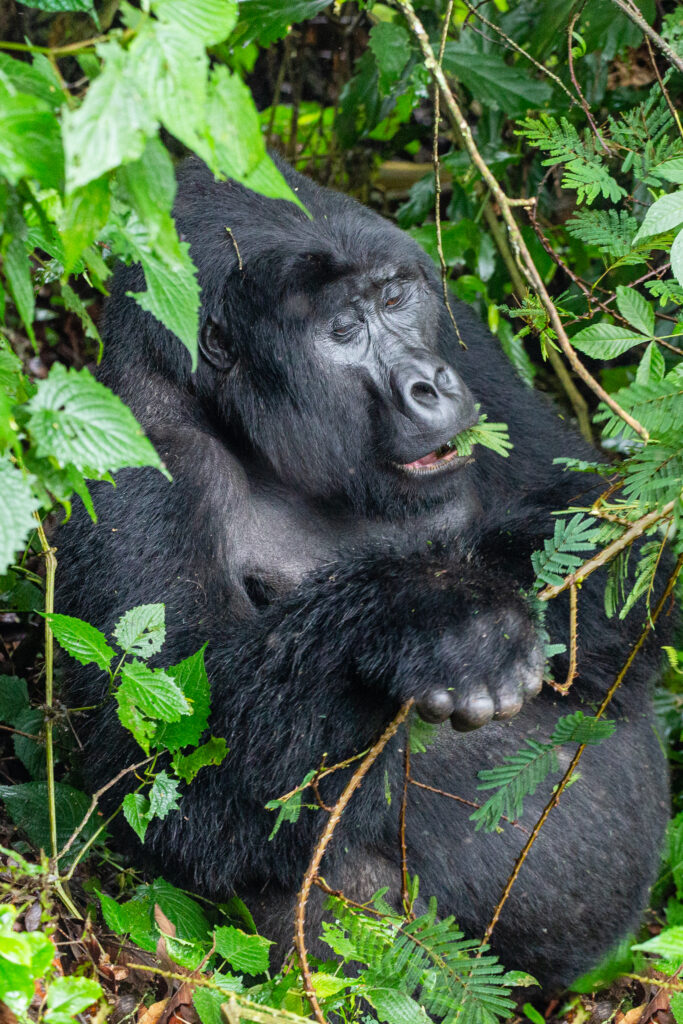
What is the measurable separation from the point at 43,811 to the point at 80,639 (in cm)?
104

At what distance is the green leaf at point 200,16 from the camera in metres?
1.28

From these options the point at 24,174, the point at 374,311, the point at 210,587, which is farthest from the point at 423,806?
the point at 24,174

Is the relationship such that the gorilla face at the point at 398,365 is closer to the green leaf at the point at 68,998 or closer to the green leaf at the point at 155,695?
the green leaf at the point at 155,695

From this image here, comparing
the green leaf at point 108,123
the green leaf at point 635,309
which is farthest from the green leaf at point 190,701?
the green leaf at point 108,123

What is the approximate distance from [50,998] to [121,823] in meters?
1.27

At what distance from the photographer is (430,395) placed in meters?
2.79

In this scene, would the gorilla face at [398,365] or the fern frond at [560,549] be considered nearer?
the fern frond at [560,549]

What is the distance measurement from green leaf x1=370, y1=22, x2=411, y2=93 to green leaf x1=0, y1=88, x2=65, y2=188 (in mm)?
2748

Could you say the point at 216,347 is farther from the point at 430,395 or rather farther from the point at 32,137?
the point at 32,137

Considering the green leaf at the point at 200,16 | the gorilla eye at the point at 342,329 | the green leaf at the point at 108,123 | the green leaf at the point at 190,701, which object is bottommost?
the green leaf at the point at 190,701

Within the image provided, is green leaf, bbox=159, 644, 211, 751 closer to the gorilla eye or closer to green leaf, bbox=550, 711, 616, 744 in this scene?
green leaf, bbox=550, 711, 616, 744

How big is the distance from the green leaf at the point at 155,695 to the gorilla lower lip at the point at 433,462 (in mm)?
966

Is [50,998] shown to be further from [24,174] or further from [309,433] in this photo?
[309,433]

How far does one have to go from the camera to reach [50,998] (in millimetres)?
1588
